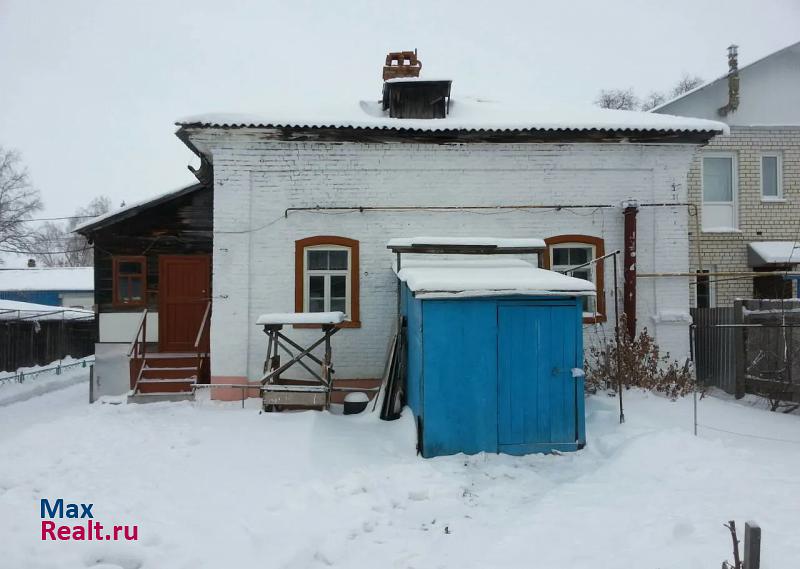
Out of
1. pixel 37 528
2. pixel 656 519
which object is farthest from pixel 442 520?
pixel 37 528

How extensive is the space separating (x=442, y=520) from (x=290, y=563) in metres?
1.42

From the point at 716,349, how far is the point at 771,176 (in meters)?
5.62

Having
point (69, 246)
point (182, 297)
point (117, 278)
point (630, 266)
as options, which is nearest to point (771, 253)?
point (630, 266)

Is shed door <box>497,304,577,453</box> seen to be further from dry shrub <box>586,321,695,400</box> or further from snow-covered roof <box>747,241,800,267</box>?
snow-covered roof <box>747,241,800,267</box>

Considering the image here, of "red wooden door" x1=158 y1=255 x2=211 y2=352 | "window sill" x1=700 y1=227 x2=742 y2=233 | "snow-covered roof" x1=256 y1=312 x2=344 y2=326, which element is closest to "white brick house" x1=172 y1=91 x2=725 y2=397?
"snow-covered roof" x1=256 y1=312 x2=344 y2=326

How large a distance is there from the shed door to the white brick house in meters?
2.96

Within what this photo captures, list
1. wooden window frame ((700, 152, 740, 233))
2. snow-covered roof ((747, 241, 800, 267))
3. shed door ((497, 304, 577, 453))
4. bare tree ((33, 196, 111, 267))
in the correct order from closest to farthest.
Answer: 1. shed door ((497, 304, 577, 453))
2. snow-covered roof ((747, 241, 800, 267))
3. wooden window frame ((700, 152, 740, 233))
4. bare tree ((33, 196, 111, 267))

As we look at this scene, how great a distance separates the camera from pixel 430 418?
19.0 ft

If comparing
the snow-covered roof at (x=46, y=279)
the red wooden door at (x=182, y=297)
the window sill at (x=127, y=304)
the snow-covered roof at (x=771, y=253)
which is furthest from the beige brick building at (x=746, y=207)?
the snow-covered roof at (x=46, y=279)

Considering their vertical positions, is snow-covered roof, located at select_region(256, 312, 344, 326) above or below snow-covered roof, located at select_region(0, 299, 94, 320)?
above

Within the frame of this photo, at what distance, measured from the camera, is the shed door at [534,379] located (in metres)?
5.92

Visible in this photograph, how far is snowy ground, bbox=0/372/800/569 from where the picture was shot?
3615mm

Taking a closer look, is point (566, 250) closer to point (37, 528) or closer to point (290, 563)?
point (290, 563)

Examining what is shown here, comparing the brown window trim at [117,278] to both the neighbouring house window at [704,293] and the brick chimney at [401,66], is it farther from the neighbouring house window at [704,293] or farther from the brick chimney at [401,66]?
the neighbouring house window at [704,293]
